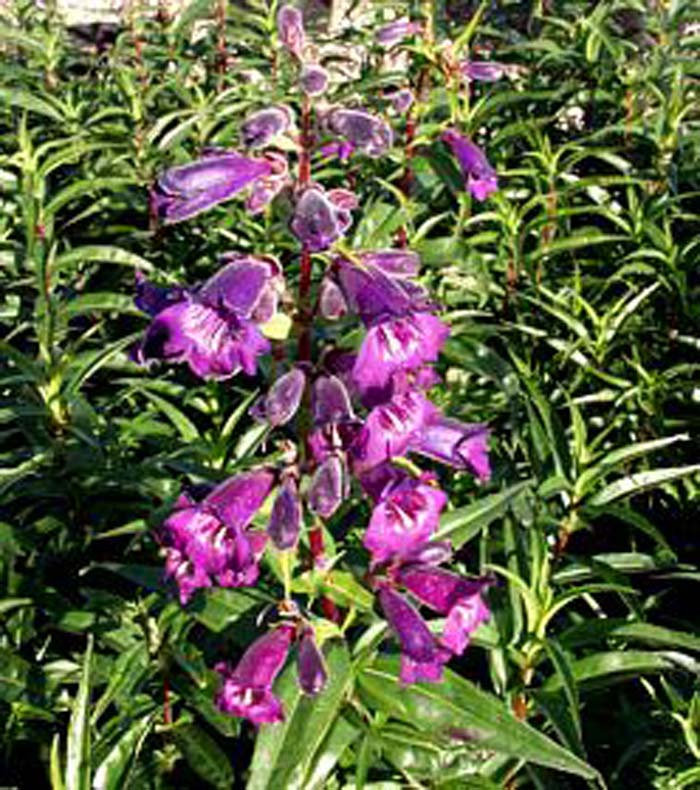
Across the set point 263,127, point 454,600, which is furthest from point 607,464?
point 263,127

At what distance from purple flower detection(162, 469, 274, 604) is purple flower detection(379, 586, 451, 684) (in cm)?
32

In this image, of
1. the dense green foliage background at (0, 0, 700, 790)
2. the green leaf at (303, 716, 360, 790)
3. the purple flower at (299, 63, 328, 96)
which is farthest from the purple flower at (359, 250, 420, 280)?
the green leaf at (303, 716, 360, 790)

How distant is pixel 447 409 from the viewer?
385 cm

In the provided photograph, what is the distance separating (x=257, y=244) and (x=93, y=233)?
106cm

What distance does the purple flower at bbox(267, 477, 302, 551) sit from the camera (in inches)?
90.6

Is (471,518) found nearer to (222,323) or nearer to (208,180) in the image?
(222,323)

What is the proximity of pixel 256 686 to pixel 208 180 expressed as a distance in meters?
1.04

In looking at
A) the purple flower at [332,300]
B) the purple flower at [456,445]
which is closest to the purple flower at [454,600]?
the purple flower at [456,445]

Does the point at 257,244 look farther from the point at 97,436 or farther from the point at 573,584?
the point at 573,584

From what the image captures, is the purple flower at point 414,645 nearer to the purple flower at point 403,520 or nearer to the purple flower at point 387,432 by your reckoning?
the purple flower at point 403,520

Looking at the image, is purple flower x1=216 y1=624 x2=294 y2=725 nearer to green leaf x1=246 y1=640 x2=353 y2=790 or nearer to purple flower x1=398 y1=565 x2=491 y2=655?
green leaf x1=246 y1=640 x2=353 y2=790

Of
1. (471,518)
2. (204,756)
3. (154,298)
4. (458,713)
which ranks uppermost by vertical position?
(154,298)

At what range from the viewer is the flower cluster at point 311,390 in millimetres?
2207

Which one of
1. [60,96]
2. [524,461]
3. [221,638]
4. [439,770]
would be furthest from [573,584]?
[60,96]
